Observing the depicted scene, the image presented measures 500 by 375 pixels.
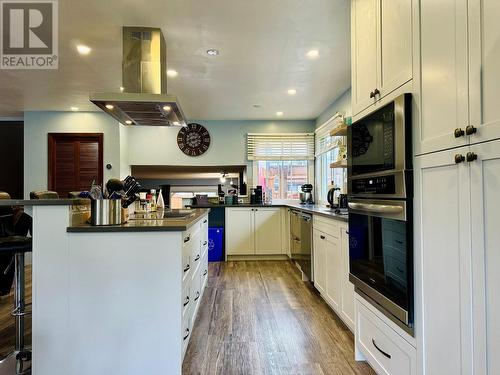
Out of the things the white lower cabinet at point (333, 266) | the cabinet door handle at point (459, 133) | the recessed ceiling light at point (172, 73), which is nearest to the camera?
the cabinet door handle at point (459, 133)

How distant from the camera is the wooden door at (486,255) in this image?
35.4 inches

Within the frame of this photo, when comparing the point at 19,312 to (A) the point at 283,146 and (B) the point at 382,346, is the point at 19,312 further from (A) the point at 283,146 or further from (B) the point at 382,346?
(A) the point at 283,146

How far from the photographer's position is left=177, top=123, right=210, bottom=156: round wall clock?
17.4 ft

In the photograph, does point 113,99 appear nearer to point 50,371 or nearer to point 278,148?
point 50,371

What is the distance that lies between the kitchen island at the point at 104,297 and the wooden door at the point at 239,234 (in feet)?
10.2

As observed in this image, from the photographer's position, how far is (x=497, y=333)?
35.2 inches

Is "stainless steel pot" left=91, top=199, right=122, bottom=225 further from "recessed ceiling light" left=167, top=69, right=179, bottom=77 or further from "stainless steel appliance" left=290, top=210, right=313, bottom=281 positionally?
"stainless steel appliance" left=290, top=210, right=313, bottom=281

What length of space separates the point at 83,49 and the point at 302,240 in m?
3.01

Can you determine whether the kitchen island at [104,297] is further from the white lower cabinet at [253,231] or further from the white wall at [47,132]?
the white wall at [47,132]

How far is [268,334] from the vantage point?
2.27 metres

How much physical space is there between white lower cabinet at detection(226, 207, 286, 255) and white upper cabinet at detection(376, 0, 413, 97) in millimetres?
3406

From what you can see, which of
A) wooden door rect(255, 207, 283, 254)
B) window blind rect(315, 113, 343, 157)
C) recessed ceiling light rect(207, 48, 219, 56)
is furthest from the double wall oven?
wooden door rect(255, 207, 283, 254)

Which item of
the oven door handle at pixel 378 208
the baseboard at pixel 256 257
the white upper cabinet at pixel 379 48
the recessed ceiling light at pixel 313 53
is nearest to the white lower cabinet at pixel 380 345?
the oven door handle at pixel 378 208

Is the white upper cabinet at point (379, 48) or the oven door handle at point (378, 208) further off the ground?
the white upper cabinet at point (379, 48)
